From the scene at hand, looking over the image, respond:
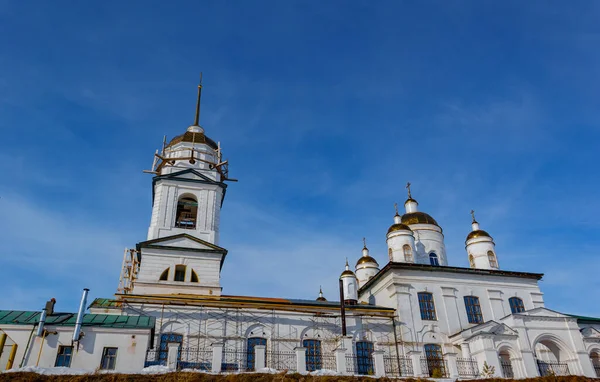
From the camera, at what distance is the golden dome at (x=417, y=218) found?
37.3 m

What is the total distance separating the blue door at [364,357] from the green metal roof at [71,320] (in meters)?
12.1

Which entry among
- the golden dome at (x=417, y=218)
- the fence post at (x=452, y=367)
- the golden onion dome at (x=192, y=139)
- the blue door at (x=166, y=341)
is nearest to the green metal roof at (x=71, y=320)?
the blue door at (x=166, y=341)

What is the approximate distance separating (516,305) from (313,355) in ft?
50.5

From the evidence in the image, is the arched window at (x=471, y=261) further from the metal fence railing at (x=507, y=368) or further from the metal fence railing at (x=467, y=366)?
the metal fence railing at (x=467, y=366)

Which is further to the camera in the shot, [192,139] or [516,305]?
[192,139]

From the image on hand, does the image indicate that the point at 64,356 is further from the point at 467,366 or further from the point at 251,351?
the point at 467,366

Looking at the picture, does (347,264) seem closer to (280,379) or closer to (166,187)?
(166,187)

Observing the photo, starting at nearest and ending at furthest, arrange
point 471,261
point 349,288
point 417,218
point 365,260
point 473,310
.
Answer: point 473,310
point 349,288
point 471,261
point 417,218
point 365,260

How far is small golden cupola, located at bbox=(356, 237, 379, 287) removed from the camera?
38.9 m

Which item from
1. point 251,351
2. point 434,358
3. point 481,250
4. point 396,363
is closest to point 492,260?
point 481,250

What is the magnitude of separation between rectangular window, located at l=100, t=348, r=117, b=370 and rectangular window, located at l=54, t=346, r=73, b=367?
4.01 feet

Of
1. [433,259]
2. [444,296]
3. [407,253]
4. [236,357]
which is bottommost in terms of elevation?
[236,357]

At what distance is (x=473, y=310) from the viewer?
3016cm

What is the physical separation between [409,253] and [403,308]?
19.7 ft
